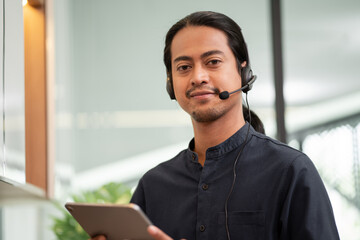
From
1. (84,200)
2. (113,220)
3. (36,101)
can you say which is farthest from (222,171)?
(84,200)

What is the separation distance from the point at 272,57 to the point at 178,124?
0.77 metres

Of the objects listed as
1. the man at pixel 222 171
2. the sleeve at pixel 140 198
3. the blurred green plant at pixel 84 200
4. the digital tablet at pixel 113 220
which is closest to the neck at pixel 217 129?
the man at pixel 222 171

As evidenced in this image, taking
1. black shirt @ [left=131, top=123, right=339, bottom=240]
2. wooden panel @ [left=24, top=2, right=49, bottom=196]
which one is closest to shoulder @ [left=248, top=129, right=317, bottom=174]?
black shirt @ [left=131, top=123, right=339, bottom=240]

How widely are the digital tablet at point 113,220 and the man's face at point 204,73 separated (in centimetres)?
39

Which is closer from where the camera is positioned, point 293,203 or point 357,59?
point 293,203

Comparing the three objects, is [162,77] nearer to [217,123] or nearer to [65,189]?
[65,189]

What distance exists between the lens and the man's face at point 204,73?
1.27m

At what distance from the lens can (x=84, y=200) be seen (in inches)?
109

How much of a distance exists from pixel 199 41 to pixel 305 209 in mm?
546

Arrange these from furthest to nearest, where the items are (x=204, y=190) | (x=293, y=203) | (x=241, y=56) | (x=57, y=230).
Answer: (x=57, y=230) → (x=241, y=56) → (x=204, y=190) → (x=293, y=203)

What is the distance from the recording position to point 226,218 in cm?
117

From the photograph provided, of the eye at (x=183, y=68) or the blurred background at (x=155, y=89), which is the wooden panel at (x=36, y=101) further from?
the blurred background at (x=155, y=89)

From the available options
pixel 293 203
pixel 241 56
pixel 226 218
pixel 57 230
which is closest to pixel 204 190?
pixel 226 218

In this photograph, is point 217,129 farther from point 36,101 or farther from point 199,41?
point 36,101
